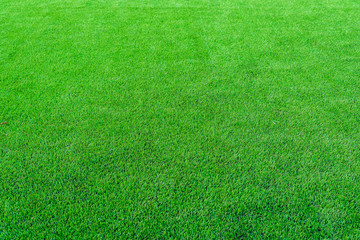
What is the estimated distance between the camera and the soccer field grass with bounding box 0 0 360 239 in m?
1.46

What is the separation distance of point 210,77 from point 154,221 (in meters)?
1.58

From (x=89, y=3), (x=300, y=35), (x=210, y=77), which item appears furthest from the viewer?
(x=89, y=3)

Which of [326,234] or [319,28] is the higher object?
[319,28]

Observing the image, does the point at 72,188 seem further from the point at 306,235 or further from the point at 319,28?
the point at 319,28

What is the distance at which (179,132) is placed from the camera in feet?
6.46

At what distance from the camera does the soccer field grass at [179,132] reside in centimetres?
146

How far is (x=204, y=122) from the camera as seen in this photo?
6.76 feet

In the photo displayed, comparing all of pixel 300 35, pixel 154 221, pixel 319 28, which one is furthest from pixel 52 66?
pixel 319 28

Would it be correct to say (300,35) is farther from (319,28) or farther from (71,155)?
(71,155)

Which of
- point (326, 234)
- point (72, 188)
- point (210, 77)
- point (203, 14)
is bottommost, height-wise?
point (326, 234)

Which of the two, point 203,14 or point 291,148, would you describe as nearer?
point 291,148

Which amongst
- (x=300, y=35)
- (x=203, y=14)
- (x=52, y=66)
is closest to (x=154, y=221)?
(x=52, y=66)

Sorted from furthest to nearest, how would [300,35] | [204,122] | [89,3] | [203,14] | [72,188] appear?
1. [89,3]
2. [203,14]
3. [300,35]
4. [204,122]
5. [72,188]

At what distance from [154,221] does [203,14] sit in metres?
3.44
